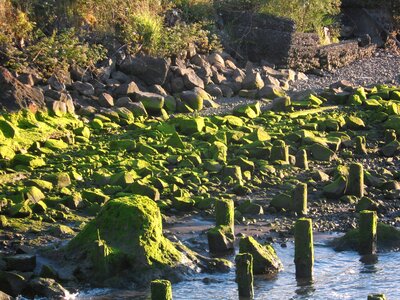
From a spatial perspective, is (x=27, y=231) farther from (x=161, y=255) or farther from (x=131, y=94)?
(x=131, y=94)

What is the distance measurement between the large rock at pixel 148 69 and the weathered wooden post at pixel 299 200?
823cm

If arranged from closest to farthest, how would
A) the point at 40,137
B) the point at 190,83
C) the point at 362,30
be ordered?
1. the point at 40,137
2. the point at 190,83
3. the point at 362,30

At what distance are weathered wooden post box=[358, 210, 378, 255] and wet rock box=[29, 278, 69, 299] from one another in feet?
14.0

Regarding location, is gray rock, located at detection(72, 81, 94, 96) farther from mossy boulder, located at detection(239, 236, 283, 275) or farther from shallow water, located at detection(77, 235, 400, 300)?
mossy boulder, located at detection(239, 236, 283, 275)

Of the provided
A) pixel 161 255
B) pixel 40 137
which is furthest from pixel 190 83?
pixel 161 255

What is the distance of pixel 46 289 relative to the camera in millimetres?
12453

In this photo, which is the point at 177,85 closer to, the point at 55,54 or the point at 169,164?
the point at 55,54

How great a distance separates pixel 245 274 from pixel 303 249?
1452 mm

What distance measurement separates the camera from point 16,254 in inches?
533

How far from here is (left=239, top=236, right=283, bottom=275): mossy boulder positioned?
44.3ft

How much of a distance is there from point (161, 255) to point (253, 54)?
1539cm

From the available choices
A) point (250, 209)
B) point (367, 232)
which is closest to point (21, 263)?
point (250, 209)

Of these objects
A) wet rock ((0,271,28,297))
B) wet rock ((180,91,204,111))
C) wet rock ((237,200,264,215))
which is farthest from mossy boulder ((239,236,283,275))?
wet rock ((180,91,204,111))

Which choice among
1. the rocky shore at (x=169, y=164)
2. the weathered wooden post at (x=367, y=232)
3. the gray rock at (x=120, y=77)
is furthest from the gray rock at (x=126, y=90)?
the weathered wooden post at (x=367, y=232)
